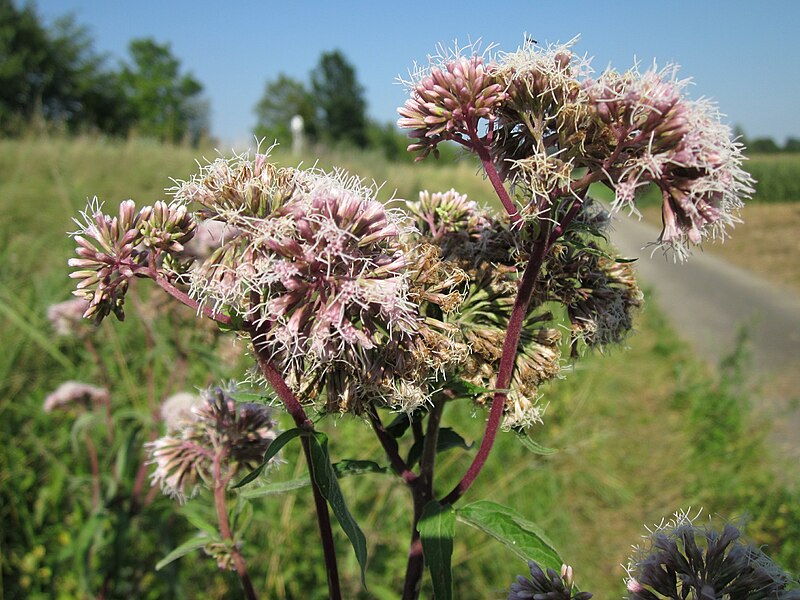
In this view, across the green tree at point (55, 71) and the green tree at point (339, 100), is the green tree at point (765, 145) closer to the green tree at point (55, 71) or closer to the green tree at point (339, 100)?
the green tree at point (339, 100)

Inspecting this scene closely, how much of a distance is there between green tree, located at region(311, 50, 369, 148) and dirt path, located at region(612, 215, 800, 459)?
50061mm

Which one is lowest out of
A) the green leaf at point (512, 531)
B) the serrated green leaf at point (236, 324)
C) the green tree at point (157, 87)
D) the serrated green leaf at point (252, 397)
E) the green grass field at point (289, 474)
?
the green grass field at point (289, 474)

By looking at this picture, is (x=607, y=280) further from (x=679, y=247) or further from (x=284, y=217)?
(x=284, y=217)

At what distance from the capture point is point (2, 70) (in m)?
28.4

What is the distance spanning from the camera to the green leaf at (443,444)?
1.42 m

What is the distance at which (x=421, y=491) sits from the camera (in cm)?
134

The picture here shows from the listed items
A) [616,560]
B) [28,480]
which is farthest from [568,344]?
[616,560]

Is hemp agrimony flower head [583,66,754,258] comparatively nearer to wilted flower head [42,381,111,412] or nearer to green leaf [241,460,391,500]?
green leaf [241,460,391,500]

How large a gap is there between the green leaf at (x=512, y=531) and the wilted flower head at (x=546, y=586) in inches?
0.8

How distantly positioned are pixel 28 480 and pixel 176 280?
10.0 ft

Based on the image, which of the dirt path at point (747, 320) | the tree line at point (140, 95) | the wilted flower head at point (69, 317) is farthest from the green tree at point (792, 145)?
the wilted flower head at point (69, 317)

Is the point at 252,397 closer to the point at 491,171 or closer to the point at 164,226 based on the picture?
the point at 164,226

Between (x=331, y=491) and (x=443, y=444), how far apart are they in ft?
1.53

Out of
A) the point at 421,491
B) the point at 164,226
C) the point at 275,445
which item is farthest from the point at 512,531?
the point at 164,226
